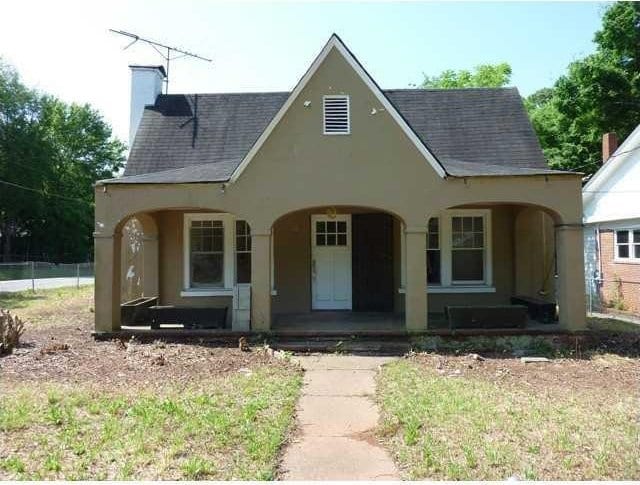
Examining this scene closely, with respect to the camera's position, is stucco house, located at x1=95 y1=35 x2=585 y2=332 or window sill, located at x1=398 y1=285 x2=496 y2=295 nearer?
stucco house, located at x1=95 y1=35 x2=585 y2=332

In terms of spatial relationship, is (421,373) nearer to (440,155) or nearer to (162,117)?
(440,155)

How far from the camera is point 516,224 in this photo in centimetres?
1356

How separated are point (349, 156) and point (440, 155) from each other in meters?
3.70

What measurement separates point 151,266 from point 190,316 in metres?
2.73

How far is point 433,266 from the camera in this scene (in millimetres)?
13625

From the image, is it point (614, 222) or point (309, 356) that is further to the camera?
point (614, 222)

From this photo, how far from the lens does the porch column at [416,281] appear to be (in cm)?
1090

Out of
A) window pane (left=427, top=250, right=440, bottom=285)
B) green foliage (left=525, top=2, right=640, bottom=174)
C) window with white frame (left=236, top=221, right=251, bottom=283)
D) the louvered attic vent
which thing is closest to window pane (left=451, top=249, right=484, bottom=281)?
window pane (left=427, top=250, right=440, bottom=285)

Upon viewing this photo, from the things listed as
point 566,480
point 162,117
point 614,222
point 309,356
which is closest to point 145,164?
Answer: point 162,117

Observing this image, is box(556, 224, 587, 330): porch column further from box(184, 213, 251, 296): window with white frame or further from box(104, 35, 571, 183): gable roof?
box(184, 213, 251, 296): window with white frame

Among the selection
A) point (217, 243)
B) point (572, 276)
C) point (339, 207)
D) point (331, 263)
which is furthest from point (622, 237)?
point (217, 243)

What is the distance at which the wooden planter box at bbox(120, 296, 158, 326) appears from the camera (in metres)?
12.2

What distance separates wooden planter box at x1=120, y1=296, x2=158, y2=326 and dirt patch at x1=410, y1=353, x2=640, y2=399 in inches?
253

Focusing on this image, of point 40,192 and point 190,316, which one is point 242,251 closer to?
point 190,316
